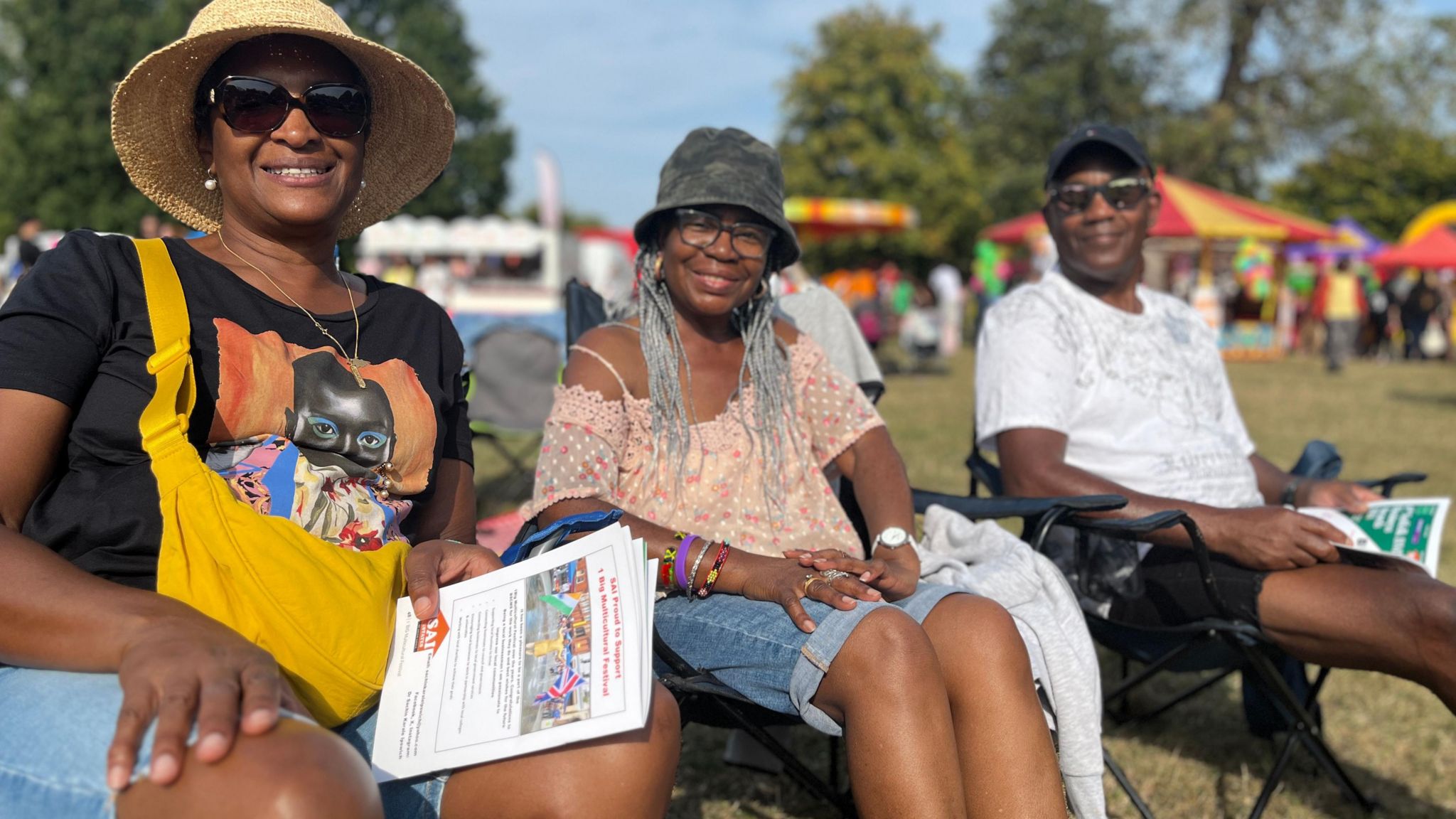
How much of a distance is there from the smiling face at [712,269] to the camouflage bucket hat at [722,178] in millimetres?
38

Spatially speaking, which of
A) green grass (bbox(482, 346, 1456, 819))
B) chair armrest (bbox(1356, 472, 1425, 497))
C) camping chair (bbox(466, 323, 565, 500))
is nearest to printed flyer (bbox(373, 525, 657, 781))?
green grass (bbox(482, 346, 1456, 819))

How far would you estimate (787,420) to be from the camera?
8.69 ft

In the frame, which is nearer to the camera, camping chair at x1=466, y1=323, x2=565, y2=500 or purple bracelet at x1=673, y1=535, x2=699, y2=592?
purple bracelet at x1=673, y1=535, x2=699, y2=592

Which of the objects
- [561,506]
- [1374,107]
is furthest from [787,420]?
[1374,107]

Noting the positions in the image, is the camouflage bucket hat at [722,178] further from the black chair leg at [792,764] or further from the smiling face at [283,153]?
the black chair leg at [792,764]

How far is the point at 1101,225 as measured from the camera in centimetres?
319

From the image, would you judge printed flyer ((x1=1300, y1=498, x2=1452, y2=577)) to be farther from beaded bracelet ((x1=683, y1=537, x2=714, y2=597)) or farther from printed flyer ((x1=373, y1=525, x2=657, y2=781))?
printed flyer ((x1=373, y1=525, x2=657, y2=781))

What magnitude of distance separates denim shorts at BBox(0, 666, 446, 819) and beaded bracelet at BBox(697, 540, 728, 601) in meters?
1.00

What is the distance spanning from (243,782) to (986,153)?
38062 mm

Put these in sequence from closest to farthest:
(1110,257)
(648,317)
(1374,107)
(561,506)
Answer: (561,506) < (648,317) < (1110,257) < (1374,107)

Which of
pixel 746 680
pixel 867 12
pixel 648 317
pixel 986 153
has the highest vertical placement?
pixel 867 12

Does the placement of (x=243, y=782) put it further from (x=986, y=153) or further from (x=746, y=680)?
(x=986, y=153)

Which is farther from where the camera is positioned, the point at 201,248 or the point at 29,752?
the point at 201,248

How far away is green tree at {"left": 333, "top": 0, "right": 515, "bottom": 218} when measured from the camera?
4141cm
